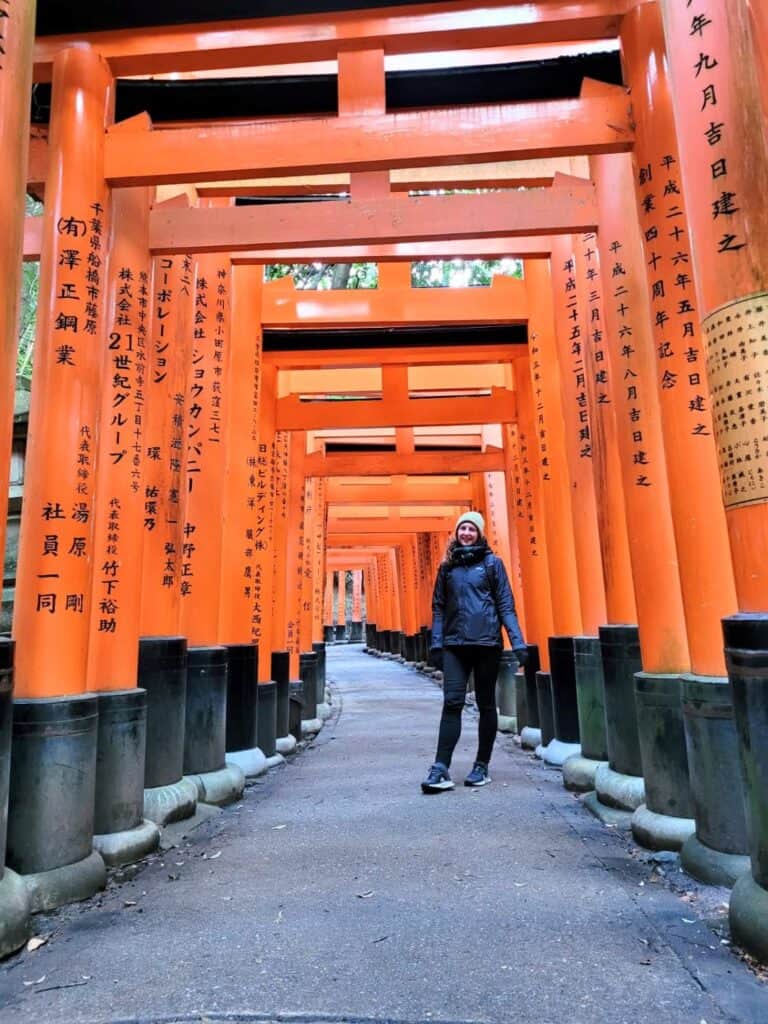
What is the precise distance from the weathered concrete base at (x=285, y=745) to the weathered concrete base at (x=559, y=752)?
2.35m

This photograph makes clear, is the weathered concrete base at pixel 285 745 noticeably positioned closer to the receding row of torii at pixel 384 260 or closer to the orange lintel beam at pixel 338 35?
the receding row of torii at pixel 384 260

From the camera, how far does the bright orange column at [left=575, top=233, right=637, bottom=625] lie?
14.0 feet

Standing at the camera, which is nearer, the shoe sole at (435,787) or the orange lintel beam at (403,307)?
the shoe sole at (435,787)

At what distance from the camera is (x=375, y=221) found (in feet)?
12.4

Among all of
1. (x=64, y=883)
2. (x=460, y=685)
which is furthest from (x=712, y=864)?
(x=64, y=883)

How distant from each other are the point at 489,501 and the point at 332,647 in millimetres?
23256

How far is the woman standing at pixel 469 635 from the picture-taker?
4.41 meters

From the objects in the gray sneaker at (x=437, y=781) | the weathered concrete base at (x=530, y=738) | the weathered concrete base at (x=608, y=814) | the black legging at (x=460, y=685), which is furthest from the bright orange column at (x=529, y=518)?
the weathered concrete base at (x=608, y=814)

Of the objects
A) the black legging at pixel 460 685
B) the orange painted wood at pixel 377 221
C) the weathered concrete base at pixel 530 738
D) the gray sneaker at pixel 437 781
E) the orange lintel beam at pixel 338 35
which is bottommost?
the weathered concrete base at pixel 530 738

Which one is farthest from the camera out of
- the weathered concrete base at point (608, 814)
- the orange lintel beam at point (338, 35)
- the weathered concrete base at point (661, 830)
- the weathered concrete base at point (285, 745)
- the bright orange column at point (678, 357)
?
the weathered concrete base at point (285, 745)

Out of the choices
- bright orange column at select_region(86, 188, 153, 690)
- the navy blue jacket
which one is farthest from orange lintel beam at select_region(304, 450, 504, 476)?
bright orange column at select_region(86, 188, 153, 690)

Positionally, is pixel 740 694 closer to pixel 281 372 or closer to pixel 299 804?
pixel 299 804

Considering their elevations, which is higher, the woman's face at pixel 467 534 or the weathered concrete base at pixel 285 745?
the woman's face at pixel 467 534

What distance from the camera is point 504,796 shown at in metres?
4.38
